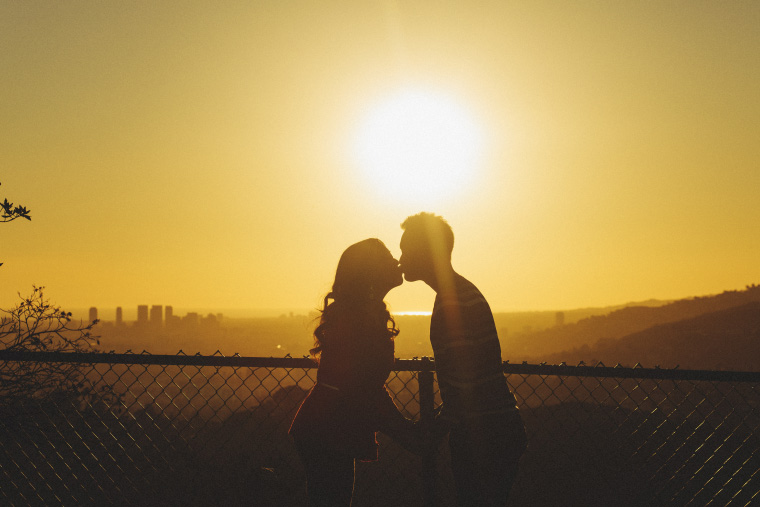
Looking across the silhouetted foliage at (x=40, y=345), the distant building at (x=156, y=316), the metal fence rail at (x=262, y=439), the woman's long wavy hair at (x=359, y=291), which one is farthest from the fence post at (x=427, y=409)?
the distant building at (x=156, y=316)

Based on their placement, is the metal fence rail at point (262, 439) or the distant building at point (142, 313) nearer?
the metal fence rail at point (262, 439)

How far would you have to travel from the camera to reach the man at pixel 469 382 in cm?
335

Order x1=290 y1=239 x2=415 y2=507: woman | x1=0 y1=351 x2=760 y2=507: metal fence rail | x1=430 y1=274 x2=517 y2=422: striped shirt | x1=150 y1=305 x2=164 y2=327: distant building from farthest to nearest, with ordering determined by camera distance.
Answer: x1=150 y1=305 x2=164 y2=327: distant building → x1=0 y1=351 x2=760 y2=507: metal fence rail → x1=290 y1=239 x2=415 y2=507: woman → x1=430 y1=274 x2=517 y2=422: striped shirt

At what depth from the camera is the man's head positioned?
11.6 feet

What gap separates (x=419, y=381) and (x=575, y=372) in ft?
3.28

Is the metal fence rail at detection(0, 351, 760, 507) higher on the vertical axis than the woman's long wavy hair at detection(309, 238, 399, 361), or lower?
lower

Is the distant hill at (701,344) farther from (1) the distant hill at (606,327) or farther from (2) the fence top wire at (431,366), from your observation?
(2) the fence top wire at (431,366)

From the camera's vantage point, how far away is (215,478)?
5.84 m

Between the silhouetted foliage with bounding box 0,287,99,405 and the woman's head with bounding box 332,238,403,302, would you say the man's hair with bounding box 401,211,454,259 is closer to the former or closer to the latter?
the woman's head with bounding box 332,238,403,302

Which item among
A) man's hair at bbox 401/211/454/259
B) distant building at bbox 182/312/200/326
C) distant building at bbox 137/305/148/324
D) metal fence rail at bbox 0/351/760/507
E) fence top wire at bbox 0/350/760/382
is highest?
distant building at bbox 137/305/148/324

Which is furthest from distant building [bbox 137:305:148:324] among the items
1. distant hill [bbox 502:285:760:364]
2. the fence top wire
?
the fence top wire

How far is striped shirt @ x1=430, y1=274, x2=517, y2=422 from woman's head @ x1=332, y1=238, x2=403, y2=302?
0.36m

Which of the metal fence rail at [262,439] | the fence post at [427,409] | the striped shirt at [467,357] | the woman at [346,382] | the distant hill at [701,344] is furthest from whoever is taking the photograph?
the distant hill at [701,344]

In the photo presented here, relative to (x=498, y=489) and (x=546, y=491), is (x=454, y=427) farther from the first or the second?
(x=546, y=491)
